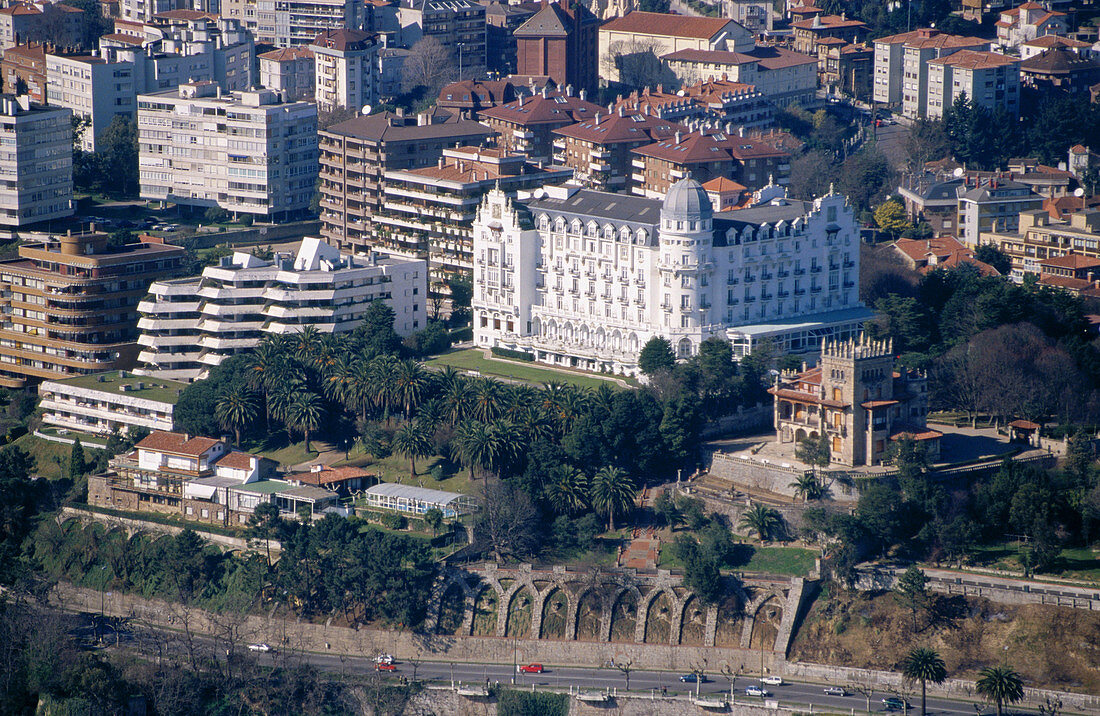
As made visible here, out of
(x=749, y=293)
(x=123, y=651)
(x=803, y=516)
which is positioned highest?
(x=749, y=293)

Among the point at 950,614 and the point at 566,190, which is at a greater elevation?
the point at 566,190

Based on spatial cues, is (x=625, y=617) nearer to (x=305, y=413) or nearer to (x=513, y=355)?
(x=305, y=413)


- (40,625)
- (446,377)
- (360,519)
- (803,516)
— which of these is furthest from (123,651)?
(803,516)

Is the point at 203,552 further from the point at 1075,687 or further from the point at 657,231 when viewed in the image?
the point at 1075,687

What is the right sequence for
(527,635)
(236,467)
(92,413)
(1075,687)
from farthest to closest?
(92,413)
(236,467)
(527,635)
(1075,687)

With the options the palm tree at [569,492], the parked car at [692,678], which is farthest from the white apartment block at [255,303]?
the parked car at [692,678]

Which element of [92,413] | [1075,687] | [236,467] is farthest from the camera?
[92,413]

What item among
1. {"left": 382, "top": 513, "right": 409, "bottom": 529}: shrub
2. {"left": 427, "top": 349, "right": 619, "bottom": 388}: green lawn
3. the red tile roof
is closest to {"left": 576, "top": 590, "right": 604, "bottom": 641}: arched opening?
{"left": 382, "top": 513, "right": 409, "bottom": 529}: shrub
